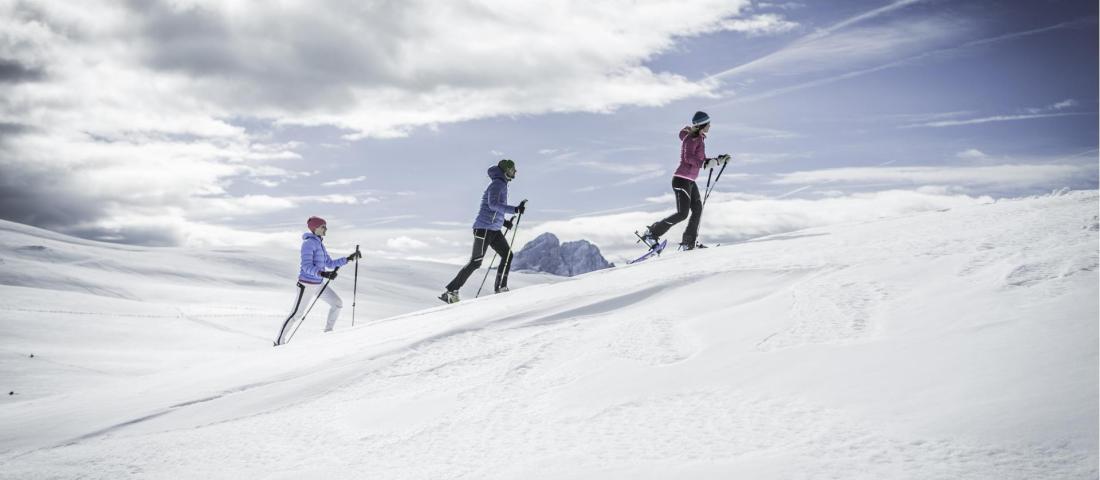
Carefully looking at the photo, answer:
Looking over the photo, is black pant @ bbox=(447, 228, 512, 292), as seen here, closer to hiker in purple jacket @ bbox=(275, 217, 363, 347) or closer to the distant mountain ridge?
hiker in purple jacket @ bbox=(275, 217, 363, 347)

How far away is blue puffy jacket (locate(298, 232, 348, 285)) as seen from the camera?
907cm

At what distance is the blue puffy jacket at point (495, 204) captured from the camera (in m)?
9.57

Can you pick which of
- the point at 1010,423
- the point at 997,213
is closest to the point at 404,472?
the point at 1010,423

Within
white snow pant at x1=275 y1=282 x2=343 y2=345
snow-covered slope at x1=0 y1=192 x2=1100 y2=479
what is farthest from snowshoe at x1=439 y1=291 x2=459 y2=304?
snow-covered slope at x1=0 y1=192 x2=1100 y2=479

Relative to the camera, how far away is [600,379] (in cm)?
331

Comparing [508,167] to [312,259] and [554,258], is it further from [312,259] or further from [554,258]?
[554,258]

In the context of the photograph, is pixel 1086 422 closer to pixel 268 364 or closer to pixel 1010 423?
pixel 1010 423

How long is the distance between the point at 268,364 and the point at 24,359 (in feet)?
17.8

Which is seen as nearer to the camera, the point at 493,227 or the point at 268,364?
the point at 268,364

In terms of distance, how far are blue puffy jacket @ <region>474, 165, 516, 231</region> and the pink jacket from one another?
8.65 ft

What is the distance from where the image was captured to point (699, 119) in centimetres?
969

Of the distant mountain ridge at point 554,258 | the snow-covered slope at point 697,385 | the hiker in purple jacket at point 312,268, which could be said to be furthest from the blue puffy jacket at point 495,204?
the distant mountain ridge at point 554,258

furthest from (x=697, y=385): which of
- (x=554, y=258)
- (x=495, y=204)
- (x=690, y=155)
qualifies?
(x=554, y=258)

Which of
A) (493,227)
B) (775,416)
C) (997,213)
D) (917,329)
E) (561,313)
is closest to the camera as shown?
(775,416)
